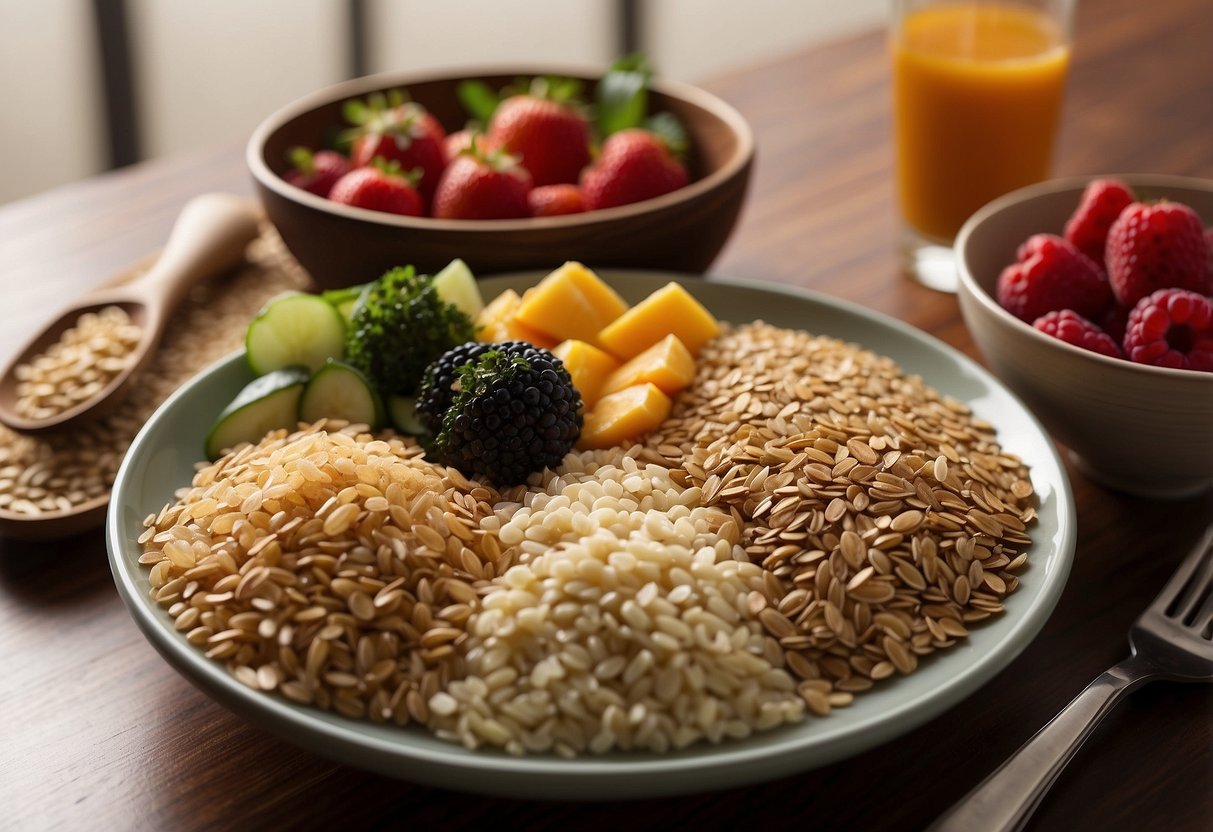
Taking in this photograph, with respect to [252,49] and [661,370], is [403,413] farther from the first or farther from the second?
[252,49]

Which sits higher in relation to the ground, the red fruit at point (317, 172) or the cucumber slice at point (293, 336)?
the red fruit at point (317, 172)

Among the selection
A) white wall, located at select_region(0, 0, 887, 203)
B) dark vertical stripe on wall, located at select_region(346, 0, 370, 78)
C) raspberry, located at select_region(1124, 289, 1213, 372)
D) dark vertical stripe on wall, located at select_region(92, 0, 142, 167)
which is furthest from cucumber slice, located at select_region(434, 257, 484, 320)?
dark vertical stripe on wall, located at select_region(346, 0, 370, 78)

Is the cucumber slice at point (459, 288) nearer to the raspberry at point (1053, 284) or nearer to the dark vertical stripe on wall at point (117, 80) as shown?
the raspberry at point (1053, 284)

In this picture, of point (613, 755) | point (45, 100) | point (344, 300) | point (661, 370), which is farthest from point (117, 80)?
point (613, 755)

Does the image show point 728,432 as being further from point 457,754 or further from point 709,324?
point 457,754

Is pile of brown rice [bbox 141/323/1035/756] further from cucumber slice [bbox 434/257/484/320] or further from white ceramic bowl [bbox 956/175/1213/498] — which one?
cucumber slice [bbox 434/257/484/320]

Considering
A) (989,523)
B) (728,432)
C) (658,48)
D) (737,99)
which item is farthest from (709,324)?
(658,48)

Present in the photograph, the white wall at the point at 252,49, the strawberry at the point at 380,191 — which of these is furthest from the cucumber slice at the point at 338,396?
the white wall at the point at 252,49
